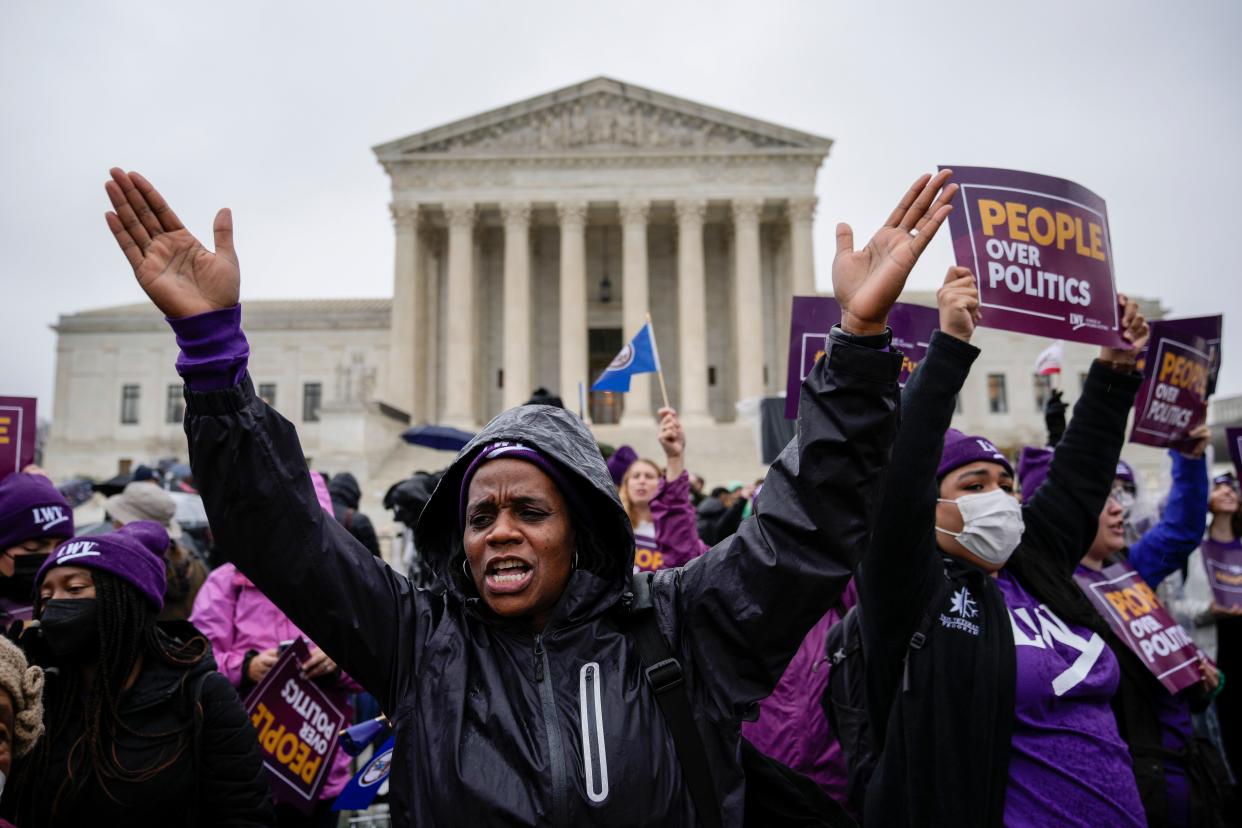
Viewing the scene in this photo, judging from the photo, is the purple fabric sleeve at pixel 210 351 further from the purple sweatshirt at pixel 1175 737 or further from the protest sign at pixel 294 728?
the purple sweatshirt at pixel 1175 737

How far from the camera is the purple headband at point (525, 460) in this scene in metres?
2.14

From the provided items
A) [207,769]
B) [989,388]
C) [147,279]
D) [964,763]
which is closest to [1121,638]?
[964,763]

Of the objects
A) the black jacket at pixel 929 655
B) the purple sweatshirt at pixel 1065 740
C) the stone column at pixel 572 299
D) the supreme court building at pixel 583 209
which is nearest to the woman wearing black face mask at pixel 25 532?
the black jacket at pixel 929 655

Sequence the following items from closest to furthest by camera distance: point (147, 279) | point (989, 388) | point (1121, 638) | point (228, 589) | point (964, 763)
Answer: point (147, 279)
point (964, 763)
point (1121, 638)
point (228, 589)
point (989, 388)

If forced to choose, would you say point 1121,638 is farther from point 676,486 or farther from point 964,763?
point 676,486

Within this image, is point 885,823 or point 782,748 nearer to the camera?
point 885,823

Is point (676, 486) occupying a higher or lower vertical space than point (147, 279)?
lower

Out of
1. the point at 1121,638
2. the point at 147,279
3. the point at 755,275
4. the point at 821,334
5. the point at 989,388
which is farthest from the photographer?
the point at 989,388

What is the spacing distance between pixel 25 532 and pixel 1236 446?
8.08 m

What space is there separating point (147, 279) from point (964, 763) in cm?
285

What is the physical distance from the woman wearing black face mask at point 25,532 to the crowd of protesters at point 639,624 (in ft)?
0.05

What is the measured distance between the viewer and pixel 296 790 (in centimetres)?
412

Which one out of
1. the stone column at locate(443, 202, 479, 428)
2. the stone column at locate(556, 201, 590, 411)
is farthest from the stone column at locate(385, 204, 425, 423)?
the stone column at locate(556, 201, 590, 411)

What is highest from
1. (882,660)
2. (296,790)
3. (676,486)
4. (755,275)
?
(755,275)
